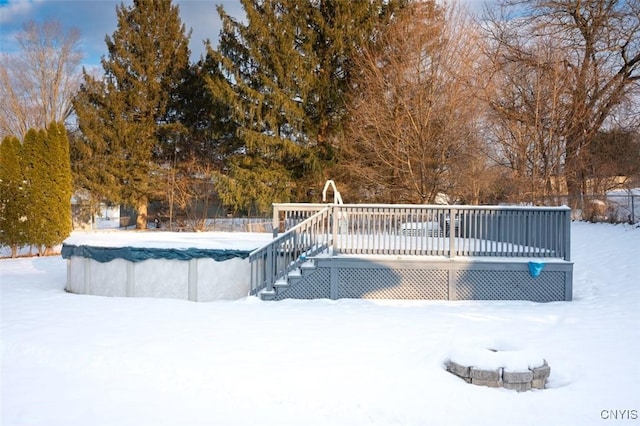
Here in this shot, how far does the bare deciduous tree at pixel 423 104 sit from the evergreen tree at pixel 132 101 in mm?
11226

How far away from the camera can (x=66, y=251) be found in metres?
8.41

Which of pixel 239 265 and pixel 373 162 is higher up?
pixel 373 162

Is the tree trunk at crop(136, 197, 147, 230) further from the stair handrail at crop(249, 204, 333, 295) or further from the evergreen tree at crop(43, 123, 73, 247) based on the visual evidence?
the stair handrail at crop(249, 204, 333, 295)

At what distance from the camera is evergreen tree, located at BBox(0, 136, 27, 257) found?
13.1 m

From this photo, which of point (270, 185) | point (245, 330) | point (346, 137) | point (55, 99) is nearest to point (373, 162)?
point (346, 137)

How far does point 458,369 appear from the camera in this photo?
4.14 m

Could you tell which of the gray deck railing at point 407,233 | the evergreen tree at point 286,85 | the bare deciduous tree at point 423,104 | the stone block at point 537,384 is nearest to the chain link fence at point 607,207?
the bare deciduous tree at point 423,104

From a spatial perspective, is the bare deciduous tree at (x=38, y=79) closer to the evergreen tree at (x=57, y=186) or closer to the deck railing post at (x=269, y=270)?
the evergreen tree at (x=57, y=186)

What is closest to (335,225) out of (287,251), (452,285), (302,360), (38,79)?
(287,251)

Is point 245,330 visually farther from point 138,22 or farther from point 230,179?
point 138,22

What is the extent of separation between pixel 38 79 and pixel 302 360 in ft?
92.4

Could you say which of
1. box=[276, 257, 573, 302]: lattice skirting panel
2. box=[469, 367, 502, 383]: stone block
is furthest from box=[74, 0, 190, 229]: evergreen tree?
box=[469, 367, 502, 383]: stone block

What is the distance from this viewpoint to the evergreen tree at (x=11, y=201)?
43.1 ft

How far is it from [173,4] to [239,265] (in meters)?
20.3
